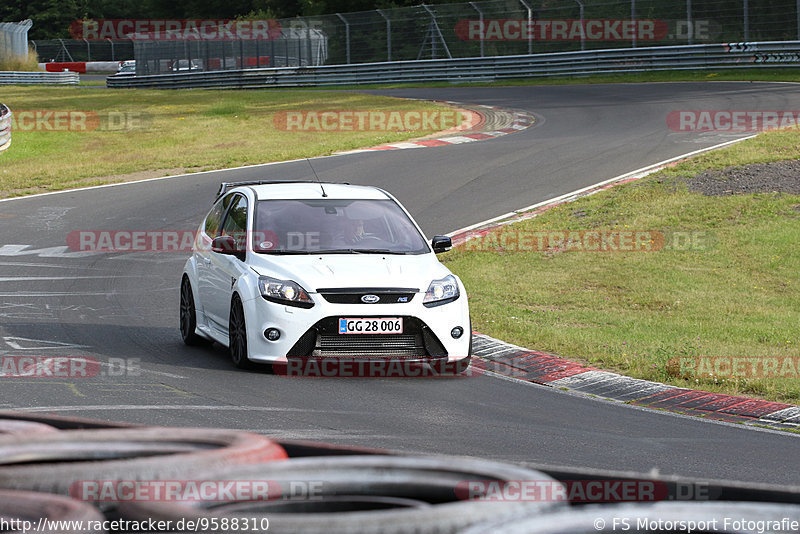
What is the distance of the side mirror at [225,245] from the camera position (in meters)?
10.1

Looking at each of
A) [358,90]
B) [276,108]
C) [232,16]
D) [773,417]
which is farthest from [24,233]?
[232,16]

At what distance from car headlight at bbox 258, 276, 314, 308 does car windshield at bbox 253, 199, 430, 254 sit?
62 cm

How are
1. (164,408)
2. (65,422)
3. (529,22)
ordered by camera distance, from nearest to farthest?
(65,422), (164,408), (529,22)

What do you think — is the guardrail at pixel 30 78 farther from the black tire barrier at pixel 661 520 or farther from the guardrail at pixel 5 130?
the black tire barrier at pixel 661 520

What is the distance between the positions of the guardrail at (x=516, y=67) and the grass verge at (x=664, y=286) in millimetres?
20084

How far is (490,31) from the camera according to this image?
45500 mm

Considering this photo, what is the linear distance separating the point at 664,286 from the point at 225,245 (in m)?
6.12

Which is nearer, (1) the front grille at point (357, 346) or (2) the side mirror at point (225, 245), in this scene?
(1) the front grille at point (357, 346)

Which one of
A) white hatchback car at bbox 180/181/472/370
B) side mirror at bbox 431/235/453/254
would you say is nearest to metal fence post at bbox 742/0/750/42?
white hatchback car at bbox 180/181/472/370

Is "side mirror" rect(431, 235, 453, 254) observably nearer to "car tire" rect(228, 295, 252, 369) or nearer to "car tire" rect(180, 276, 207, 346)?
"car tire" rect(228, 295, 252, 369)

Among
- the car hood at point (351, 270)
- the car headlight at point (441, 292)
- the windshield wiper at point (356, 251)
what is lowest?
the car headlight at point (441, 292)

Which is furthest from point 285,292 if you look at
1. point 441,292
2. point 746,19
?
point 746,19

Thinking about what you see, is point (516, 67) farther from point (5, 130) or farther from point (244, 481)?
point (244, 481)

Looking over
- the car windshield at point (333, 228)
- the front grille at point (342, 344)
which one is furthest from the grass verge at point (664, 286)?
the front grille at point (342, 344)
